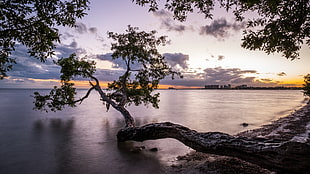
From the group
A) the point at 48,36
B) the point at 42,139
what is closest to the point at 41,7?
the point at 48,36

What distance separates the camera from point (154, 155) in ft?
33.9

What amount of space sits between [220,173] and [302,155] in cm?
263

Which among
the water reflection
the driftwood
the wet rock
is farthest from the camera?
the wet rock

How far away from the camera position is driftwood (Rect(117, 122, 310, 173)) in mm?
5176

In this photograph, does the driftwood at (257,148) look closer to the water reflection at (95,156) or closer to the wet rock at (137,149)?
the water reflection at (95,156)

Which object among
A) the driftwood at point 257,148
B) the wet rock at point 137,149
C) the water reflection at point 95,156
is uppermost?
the driftwood at point 257,148

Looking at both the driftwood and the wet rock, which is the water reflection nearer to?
the wet rock

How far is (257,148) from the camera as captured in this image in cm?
598

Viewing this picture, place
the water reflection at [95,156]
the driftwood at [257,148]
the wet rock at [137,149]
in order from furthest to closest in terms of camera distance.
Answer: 1. the wet rock at [137,149]
2. the water reflection at [95,156]
3. the driftwood at [257,148]

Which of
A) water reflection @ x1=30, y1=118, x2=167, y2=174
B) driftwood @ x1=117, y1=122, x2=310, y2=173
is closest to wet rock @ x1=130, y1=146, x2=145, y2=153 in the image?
water reflection @ x1=30, y1=118, x2=167, y2=174

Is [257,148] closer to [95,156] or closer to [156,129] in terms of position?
[156,129]

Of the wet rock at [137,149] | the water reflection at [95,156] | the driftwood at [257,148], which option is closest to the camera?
the driftwood at [257,148]

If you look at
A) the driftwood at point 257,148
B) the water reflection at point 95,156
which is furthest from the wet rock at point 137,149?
the driftwood at point 257,148

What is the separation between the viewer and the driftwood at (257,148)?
204 inches
